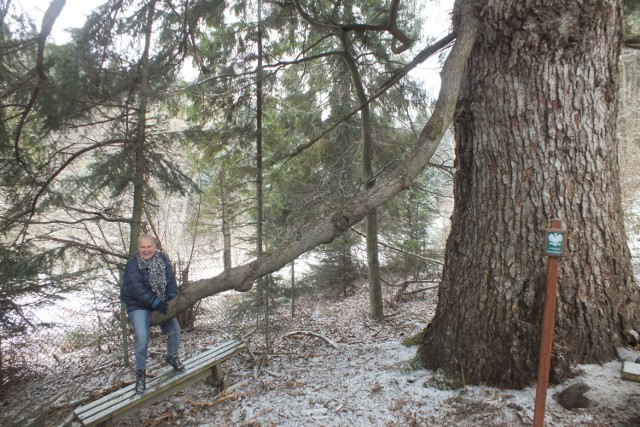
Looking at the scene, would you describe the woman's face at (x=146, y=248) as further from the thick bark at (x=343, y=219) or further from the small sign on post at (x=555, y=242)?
the small sign on post at (x=555, y=242)

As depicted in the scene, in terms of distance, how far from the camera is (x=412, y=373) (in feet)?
11.6

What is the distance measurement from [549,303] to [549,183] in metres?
1.08

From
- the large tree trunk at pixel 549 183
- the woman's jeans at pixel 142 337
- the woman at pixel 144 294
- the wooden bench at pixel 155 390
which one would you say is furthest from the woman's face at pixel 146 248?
the large tree trunk at pixel 549 183

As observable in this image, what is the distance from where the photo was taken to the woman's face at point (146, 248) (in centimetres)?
371

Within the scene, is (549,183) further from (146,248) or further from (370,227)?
(370,227)

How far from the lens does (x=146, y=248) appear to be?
3717 millimetres

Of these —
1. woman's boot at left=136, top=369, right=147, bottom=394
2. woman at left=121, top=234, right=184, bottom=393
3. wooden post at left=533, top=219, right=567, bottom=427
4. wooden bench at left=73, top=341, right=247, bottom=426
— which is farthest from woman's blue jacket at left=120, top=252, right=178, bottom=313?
wooden post at left=533, top=219, right=567, bottom=427

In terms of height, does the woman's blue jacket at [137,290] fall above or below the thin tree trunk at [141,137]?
below

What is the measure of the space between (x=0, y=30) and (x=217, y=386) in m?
4.28

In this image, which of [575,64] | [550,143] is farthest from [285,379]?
[575,64]

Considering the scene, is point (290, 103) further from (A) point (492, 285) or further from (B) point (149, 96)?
(A) point (492, 285)

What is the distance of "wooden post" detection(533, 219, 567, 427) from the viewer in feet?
7.19

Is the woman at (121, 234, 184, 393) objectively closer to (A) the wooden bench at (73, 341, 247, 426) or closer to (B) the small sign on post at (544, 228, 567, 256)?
(A) the wooden bench at (73, 341, 247, 426)

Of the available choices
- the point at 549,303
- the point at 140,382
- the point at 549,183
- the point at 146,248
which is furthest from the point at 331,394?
the point at 549,183
